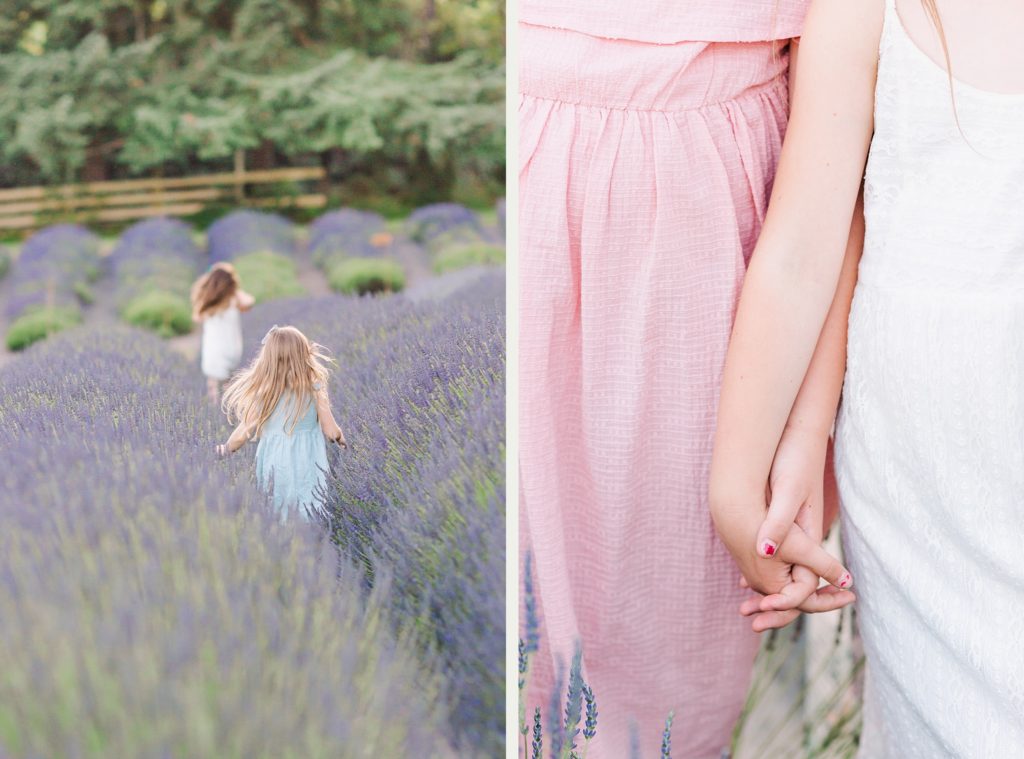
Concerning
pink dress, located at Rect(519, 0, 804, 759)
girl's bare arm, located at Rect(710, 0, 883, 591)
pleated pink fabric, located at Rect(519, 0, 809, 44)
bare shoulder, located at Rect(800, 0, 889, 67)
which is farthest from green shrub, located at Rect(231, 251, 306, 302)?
bare shoulder, located at Rect(800, 0, 889, 67)

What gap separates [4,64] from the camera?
2.33ft

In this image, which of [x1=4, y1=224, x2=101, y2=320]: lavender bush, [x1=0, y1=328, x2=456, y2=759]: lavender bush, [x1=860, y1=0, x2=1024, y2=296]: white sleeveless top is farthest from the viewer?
[x1=860, y1=0, x2=1024, y2=296]: white sleeveless top

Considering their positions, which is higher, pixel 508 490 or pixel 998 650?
pixel 508 490

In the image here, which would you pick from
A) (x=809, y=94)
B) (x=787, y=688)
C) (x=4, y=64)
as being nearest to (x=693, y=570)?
(x=809, y=94)

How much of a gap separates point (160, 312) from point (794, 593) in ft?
2.73

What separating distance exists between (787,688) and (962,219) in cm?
121

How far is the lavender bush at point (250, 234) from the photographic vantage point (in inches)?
33.2

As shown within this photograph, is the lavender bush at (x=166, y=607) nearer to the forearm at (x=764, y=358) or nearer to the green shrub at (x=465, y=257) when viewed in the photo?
the green shrub at (x=465, y=257)

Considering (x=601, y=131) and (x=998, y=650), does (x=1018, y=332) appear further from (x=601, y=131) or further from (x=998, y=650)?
(x=601, y=131)

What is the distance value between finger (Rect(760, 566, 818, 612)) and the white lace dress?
9 centimetres

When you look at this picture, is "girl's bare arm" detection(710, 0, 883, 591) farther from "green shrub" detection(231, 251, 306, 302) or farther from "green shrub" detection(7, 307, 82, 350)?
"green shrub" detection(7, 307, 82, 350)

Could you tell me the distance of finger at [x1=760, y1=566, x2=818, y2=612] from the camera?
1157 mm

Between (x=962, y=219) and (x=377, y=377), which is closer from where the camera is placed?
(x=377, y=377)

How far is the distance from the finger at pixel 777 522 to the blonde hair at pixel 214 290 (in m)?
0.69
